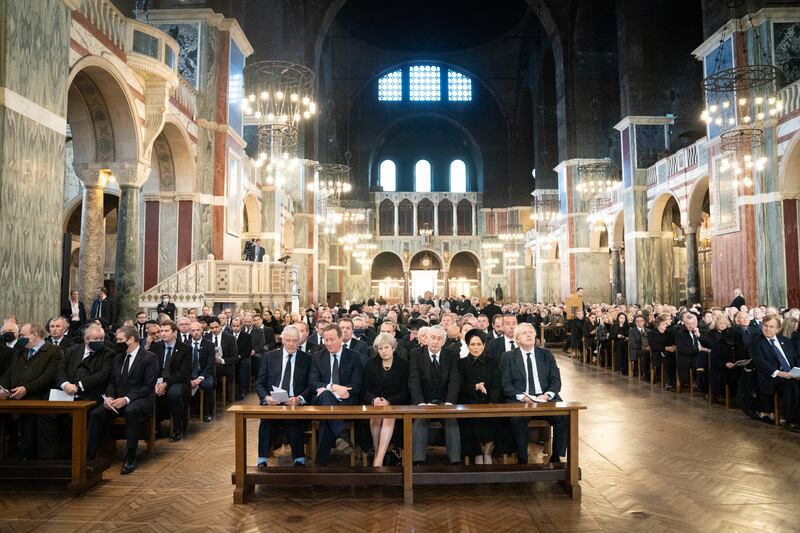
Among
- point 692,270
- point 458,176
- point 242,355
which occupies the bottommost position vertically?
point 242,355

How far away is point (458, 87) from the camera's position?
4078 cm

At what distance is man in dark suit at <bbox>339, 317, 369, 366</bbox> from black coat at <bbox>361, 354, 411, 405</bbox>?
770 millimetres

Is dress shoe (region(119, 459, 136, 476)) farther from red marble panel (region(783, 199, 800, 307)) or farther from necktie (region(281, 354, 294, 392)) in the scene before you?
red marble panel (region(783, 199, 800, 307))

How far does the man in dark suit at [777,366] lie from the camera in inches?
257

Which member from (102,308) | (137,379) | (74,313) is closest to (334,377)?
(137,379)

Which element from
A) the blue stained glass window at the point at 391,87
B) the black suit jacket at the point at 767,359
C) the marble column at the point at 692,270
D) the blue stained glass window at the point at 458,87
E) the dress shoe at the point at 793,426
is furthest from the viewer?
the blue stained glass window at the point at 458,87

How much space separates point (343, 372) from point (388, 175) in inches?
1454

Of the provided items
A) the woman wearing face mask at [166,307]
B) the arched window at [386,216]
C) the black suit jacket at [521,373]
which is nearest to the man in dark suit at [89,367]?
the black suit jacket at [521,373]

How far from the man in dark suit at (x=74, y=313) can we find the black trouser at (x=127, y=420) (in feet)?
16.5

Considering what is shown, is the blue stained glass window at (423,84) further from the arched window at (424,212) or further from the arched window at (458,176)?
the arched window at (424,212)

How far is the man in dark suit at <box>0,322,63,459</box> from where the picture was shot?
16.3ft

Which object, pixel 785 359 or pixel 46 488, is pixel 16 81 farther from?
pixel 785 359

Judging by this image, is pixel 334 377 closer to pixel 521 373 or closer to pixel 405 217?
pixel 521 373

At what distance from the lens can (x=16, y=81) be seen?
7074 millimetres
